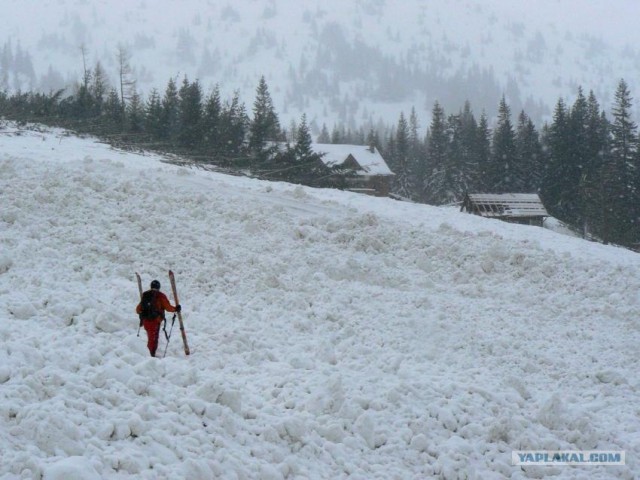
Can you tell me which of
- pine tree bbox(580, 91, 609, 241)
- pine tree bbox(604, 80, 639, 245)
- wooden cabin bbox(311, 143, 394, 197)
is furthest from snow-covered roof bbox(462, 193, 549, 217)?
wooden cabin bbox(311, 143, 394, 197)

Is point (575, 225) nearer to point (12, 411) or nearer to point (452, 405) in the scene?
point (452, 405)

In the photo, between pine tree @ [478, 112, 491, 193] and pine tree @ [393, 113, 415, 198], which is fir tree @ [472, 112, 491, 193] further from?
pine tree @ [393, 113, 415, 198]

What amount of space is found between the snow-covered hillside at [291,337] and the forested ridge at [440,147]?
12.4 m

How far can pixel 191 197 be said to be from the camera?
17.1 m

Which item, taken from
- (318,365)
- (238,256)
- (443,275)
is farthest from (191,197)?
(318,365)

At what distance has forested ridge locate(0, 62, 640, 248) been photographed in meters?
34.5

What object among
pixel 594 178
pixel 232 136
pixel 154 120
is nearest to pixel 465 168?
pixel 594 178

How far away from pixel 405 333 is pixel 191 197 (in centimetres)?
843

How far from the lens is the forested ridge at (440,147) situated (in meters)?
34.5

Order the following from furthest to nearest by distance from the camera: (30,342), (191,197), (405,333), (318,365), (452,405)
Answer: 1. (191,197)
2. (405,333)
3. (318,365)
4. (452,405)
5. (30,342)

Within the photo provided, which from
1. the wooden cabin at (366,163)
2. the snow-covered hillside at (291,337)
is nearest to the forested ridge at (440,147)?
the wooden cabin at (366,163)

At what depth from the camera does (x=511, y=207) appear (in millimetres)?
44062

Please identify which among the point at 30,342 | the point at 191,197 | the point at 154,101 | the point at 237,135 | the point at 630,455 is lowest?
the point at 630,455

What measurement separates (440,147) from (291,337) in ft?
199
